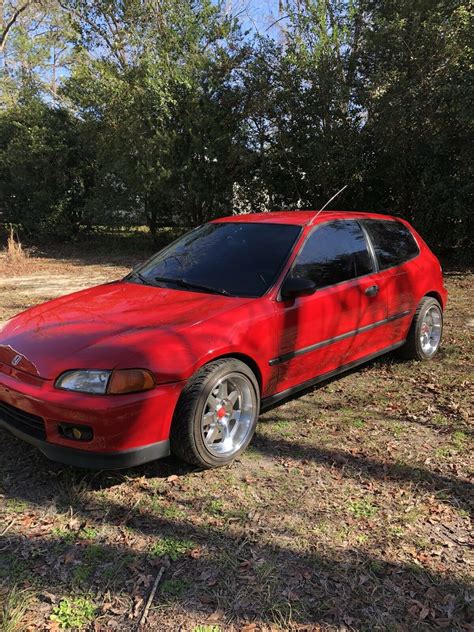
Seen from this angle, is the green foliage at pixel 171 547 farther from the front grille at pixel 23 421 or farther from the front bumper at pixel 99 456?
the front grille at pixel 23 421

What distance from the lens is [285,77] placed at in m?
12.2

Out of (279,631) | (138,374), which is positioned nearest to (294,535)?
(279,631)

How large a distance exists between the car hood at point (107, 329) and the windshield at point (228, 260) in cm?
18

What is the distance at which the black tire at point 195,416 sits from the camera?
2.92 metres

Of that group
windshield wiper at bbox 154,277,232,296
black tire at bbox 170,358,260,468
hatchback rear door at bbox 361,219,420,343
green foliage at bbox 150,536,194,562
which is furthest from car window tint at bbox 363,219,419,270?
green foliage at bbox 150,536,194,562

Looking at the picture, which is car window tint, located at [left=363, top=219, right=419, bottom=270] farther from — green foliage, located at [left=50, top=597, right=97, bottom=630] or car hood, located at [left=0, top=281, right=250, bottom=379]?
green foliage, located at [left=50, top=597, right=97, bottom=630]

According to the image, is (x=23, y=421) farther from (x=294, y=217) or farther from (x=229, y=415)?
(x=294, y=217)

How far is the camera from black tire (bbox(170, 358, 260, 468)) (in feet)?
9.57

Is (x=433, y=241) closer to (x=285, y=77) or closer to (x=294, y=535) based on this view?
(x=285, y=77)

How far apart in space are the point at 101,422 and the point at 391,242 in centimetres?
335

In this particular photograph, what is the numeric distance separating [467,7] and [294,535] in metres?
11.2

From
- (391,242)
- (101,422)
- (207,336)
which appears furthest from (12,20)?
(101,422)

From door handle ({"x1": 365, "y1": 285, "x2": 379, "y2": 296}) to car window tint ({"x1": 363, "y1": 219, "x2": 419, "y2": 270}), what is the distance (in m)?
0.28

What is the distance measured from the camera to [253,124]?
1299 cm
